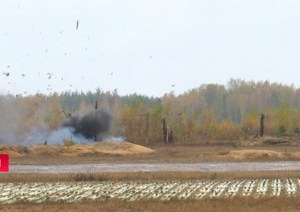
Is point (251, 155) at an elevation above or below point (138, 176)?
below

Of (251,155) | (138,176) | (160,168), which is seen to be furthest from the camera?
(251,155)

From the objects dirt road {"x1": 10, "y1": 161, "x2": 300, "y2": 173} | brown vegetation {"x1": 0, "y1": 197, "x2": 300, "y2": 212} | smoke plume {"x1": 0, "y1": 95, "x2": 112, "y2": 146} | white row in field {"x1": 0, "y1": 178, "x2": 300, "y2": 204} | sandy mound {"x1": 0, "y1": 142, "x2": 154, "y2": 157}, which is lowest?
dirt road {"x1": 10, "y1": 161, "x2": 300, "y2": 173}

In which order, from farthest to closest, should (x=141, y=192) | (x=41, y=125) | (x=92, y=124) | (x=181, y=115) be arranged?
1. (x=181, y=115)
2. (x=41, y=125)
3. (x=92, y=124)
4. (x=141, y=192)

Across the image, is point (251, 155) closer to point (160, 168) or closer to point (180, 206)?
point (160, 168)

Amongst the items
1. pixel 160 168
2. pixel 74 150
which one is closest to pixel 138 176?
pixel 160 168

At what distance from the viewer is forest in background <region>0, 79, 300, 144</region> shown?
99562mm

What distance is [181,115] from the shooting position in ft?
445

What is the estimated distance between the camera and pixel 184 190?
2608 centimetres

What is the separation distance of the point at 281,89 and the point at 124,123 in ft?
302

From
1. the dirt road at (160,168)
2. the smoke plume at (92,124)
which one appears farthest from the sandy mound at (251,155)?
the smoke plume at (92,124)

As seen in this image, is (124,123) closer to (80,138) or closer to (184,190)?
(80,138)

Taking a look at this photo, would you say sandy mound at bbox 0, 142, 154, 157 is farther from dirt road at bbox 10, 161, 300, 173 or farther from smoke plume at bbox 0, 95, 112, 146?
dirt road at bbox 10, 161, 300, 173

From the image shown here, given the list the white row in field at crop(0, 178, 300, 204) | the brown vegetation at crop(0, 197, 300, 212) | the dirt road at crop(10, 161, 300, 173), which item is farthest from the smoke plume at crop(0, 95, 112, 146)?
the brown vegetation at crop(0, 197, 300, 212)

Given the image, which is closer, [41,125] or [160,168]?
[160,168]
